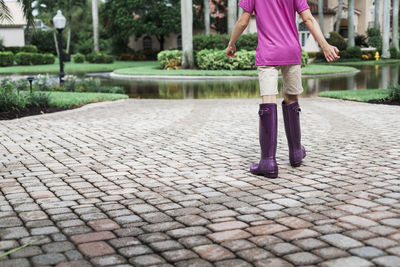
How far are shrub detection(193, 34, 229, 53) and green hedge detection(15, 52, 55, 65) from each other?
1480 cm

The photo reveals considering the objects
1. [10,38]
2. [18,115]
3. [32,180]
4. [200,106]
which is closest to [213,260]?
[32,180]

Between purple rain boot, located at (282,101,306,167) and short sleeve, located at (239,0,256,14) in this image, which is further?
purple rain boot, located at (282,101,306,167)

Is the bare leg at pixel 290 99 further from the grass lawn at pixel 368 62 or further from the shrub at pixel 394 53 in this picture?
the shrub at pixel 394 53

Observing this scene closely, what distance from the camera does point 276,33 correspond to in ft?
16.7

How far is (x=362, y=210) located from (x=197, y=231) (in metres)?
1.30

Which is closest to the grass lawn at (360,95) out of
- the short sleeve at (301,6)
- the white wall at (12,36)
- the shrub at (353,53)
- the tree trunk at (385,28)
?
the short sleeve at (301,6)

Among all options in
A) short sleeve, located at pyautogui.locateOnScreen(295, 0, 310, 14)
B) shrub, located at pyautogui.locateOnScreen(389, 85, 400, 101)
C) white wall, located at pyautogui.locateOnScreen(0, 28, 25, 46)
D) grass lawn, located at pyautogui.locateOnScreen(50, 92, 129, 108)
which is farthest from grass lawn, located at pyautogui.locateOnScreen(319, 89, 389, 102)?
white wall, located at pyautogui.locateOnScreen(0, 28, 25, 46)

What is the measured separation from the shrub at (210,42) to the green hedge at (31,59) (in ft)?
48.6

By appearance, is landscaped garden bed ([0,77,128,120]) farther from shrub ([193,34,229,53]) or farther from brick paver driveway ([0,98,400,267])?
shrub ([193,34,229,53])

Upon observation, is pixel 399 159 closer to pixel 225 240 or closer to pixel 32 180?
pixel 225 240

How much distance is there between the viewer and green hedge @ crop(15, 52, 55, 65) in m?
39.4

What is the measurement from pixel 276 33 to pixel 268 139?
39.5 inches

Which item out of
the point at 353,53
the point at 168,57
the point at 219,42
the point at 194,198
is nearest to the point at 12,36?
the point at 168,57

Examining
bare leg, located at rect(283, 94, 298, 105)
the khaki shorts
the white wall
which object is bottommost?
bare leg, located at rect(283, 94, 298, 105)
